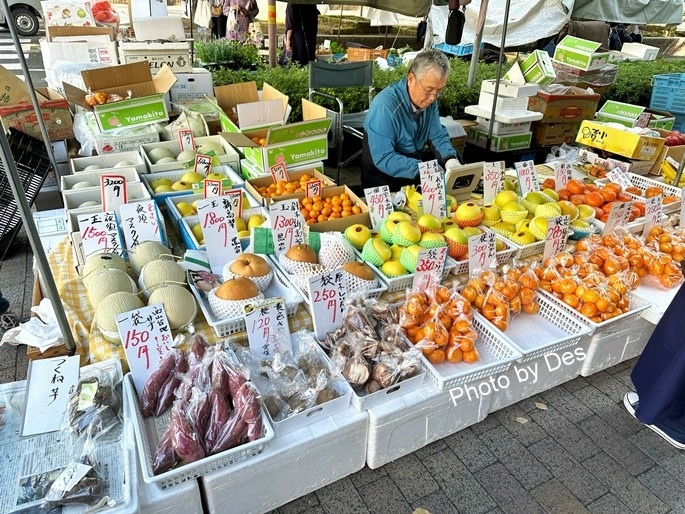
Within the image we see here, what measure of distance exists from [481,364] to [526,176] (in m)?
1.79

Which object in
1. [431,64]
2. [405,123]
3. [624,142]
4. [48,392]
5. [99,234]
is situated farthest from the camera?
[624,142]

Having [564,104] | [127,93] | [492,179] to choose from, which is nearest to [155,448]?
[492,179]

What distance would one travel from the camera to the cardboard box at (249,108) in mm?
4172

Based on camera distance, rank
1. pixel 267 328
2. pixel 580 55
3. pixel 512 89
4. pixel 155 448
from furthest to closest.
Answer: pixel 580 55 < pixel 512 89 < pixel 267 328 < pixel 155 448

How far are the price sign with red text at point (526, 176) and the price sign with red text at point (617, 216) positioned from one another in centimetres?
56

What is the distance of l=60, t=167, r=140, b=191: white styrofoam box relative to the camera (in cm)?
329

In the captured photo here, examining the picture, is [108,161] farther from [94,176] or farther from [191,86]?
[191,86]

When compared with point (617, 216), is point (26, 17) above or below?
above

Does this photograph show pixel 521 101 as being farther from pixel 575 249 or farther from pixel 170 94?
pixel 170 94

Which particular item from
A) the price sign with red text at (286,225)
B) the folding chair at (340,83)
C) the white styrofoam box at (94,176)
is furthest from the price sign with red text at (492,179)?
the white styrofoam box at (94,176)

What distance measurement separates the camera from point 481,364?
2.18 meters

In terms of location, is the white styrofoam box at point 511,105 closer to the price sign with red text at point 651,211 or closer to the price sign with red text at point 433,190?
the price sign with red text at point 651,211

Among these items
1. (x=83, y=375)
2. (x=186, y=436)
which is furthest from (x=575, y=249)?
(x=83, y=375)

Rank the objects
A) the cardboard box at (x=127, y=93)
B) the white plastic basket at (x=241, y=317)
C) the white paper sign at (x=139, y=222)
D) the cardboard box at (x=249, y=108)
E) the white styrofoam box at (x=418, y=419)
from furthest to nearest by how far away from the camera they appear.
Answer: the cardboard box at (x=249, y=108)
the cardboard box at (x=127, y=93)
the white paper sign at (x=139, y=222)
the white plastic basket at (x=241, y=317)
the white styrofoam box at (x=418, y=419)
